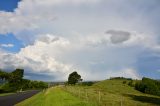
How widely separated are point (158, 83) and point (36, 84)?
85.5 m

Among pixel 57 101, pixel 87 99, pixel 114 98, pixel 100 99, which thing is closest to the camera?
pixel 87 99

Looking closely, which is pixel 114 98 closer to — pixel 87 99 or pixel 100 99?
pixel 100 99

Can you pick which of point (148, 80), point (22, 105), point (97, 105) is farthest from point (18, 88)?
point (97, 105)

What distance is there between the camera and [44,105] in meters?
43.9

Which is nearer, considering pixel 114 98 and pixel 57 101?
pixel 57 101

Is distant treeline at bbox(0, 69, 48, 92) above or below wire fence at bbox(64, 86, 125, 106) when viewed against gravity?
above

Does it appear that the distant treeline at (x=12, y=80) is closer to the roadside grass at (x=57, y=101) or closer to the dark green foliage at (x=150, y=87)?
the dark green foliage at (x=150, y=87)

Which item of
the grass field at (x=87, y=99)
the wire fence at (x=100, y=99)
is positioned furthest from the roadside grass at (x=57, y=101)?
the wire fence at (x=100, y=99)

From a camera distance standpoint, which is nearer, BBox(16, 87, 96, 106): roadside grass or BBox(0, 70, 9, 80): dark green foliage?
BBox(16, 87, 96, 106): roadside grass

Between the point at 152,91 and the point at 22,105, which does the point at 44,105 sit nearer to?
the point at 22,105

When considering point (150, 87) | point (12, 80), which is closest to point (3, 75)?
point (12, 80)

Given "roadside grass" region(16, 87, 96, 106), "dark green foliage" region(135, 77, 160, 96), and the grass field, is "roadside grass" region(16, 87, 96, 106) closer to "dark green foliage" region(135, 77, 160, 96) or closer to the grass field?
the grass field

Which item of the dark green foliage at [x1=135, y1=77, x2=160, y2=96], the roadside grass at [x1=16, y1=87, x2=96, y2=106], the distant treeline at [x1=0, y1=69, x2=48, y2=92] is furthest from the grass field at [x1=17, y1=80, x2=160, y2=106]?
the distant treeline at [x1=0, y1=69, x2=48, y2=92]

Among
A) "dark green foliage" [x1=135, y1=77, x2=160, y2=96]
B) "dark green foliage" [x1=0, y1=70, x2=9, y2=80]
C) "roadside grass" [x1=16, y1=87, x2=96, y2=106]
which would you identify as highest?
"dark green foliage" [x1=0, y1=70, x2=9, y2=80]
